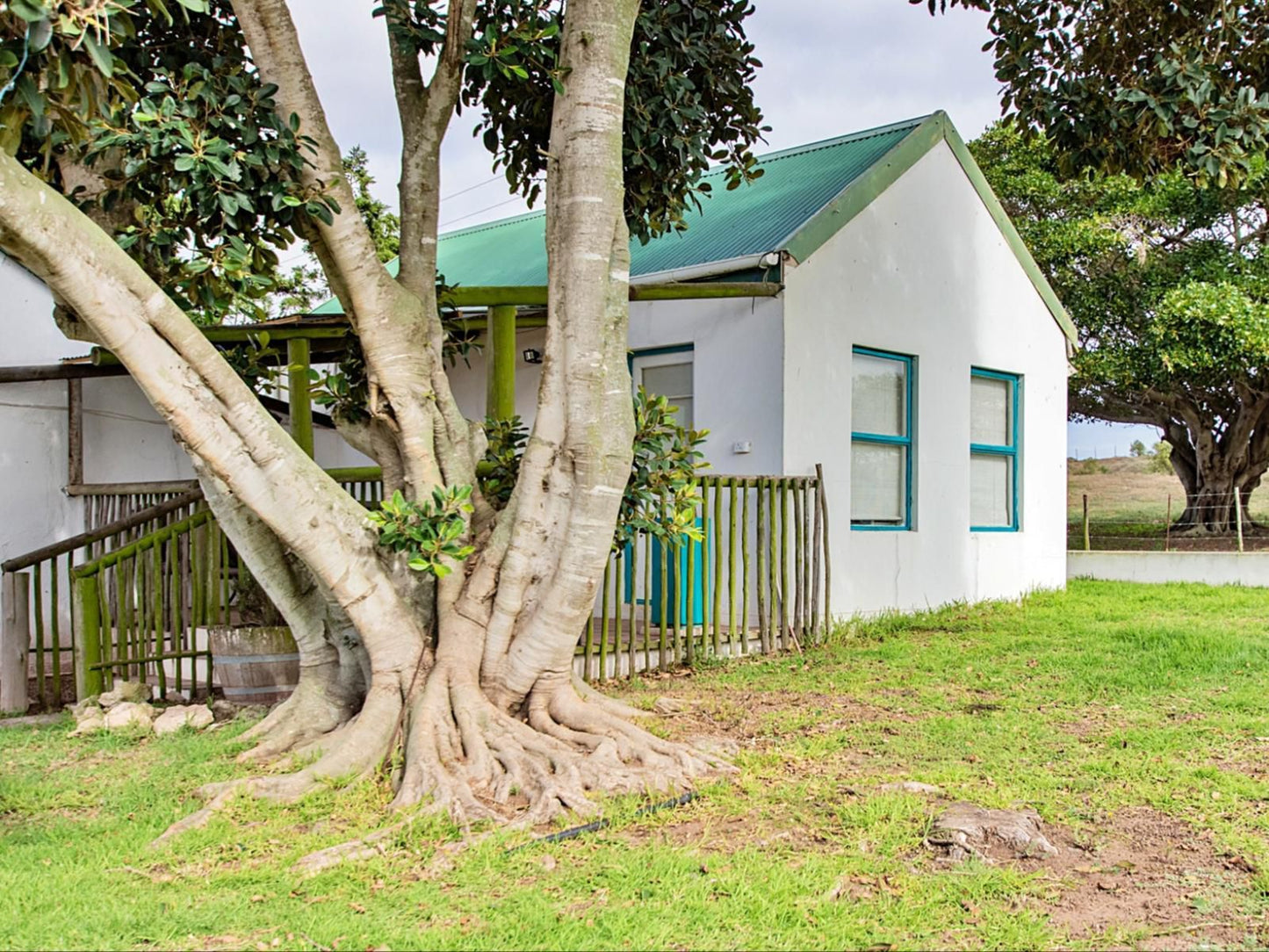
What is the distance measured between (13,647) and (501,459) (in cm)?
395

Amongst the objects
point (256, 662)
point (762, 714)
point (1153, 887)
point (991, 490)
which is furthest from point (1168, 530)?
point (256, 662)

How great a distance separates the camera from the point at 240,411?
5.21 meters

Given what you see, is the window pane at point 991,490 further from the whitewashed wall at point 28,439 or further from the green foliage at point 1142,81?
the whitewashed wall at point 28,439

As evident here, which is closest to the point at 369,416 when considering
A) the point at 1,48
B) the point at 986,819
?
the point at 1,48

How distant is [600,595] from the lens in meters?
9.63

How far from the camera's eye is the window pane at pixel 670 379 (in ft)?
33.6

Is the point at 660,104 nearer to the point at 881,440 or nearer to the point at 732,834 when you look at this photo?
the point at 881,440

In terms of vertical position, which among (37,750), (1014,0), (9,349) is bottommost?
(37,750)

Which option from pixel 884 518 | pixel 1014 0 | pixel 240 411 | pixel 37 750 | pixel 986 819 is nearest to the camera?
pixel 986 819

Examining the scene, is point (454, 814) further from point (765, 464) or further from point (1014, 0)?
point (1014, 0)

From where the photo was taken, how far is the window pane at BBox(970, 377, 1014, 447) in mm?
11836

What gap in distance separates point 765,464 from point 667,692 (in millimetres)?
2753

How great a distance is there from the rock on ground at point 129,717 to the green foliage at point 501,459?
2513 mm

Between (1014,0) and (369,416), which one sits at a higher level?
(1014,0)
